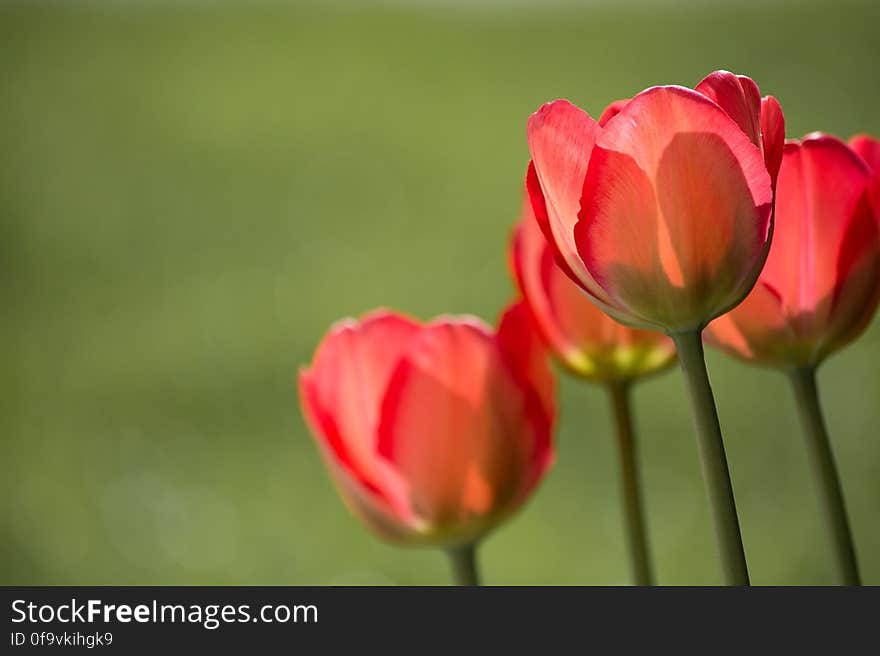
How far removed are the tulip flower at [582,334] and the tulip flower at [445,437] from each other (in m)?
0.02

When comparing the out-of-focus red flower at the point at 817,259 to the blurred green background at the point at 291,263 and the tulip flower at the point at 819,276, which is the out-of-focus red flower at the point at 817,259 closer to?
the tulip flower at the point at 819,276

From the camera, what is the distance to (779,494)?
0.84 m

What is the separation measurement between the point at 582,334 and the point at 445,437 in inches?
1.8

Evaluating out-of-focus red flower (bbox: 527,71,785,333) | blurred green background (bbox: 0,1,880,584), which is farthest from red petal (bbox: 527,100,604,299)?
blurred green background (bbox: 0,1,880,584)

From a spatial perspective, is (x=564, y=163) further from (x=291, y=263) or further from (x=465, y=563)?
(x=291, y=263)

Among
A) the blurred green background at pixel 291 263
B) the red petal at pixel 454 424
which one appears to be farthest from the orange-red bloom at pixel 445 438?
the blurred green background at pixel 291 263

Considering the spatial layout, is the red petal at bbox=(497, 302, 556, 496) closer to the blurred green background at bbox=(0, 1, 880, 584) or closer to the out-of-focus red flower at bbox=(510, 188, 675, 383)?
the out-of-focus red flower at bbox=(510, 188, 675, 383)

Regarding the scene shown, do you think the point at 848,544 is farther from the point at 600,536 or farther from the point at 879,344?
the point at 879,344

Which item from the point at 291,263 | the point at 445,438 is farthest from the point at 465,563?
the point at 291,263

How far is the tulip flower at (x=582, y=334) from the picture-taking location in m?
0.26

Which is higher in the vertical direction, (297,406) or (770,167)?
(297,406)

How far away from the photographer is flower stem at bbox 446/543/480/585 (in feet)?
0.79
